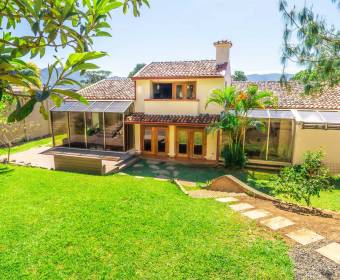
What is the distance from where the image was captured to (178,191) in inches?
489

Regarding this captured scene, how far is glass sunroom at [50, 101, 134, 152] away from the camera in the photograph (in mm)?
20969

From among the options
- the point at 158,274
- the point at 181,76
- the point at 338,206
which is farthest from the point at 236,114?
the point at 158,274

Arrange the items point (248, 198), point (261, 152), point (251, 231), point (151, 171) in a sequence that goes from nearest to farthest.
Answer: point (251, 231), point (248, 198), point (151, 171), point (261, 152)

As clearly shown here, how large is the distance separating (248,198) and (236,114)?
820 cm

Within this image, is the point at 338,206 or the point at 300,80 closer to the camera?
the point at 300,80

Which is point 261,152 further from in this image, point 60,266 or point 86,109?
point 60,266

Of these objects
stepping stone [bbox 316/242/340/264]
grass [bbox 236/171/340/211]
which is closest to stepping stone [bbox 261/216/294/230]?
stepping stone [bbox 316/242/340/264]

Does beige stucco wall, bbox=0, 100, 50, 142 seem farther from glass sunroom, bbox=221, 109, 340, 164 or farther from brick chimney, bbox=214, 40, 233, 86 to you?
glass sunroom, bbox=221, 109, 340, 164

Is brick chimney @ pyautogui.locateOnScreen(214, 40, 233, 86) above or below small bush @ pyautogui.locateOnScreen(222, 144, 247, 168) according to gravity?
above

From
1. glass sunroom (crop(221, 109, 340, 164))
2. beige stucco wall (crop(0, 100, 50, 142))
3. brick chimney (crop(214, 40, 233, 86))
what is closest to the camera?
glass sunroom (crop(221, 109, 340, 164))

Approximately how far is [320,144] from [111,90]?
19.7 m

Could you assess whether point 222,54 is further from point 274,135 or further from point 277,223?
point 277,223

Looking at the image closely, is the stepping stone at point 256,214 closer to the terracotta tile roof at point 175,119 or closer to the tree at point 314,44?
the tree at point 314,44

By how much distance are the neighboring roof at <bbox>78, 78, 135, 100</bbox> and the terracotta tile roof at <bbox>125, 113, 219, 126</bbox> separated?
2.85m
